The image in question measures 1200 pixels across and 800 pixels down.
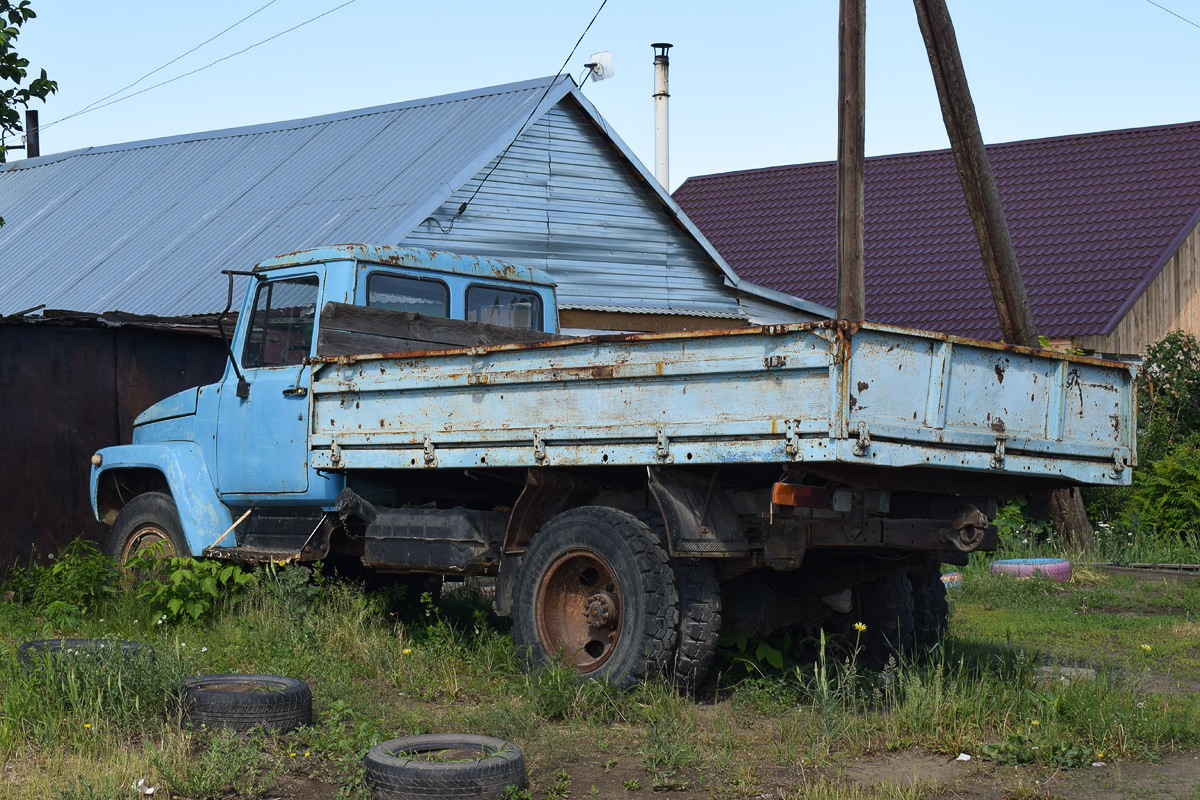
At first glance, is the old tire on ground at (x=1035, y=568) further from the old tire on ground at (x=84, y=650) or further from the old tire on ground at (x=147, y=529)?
the old tire on ground at (x=84, y=650)

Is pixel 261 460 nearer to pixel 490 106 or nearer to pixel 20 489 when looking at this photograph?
pixel 20 489

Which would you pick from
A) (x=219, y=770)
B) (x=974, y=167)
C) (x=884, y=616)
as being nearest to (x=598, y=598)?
(x=884, y=616)

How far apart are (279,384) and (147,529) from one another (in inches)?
73.2

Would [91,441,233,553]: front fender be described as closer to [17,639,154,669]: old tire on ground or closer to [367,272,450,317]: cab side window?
[367,272,450,317]: cab side window

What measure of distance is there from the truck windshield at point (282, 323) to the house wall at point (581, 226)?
24.8 ft

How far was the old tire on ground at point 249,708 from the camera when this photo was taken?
627 centimetres

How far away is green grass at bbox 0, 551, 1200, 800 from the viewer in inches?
227

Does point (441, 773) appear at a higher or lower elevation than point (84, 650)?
lower

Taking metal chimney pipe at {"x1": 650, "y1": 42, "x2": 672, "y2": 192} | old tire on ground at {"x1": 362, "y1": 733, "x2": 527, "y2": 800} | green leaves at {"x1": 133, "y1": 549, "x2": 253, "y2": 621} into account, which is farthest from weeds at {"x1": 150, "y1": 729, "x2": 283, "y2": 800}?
metal chimney pipe at {"x1": 650, "y1": 42, "x2": 672, "y2": 192}

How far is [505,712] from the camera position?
22.2ft

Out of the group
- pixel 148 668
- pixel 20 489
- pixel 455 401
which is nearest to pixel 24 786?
pixel 148 668

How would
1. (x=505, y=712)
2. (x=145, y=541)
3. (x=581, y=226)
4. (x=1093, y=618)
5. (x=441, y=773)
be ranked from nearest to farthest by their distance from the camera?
(x=441, y=773)
(x=505, y=712)
(x=145, y=541)
(x=1093, y=618)
(x=581, y=226)

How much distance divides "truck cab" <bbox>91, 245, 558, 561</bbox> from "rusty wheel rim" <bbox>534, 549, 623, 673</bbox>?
1.90 meters

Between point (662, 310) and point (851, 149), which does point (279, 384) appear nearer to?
point (851, 149)
